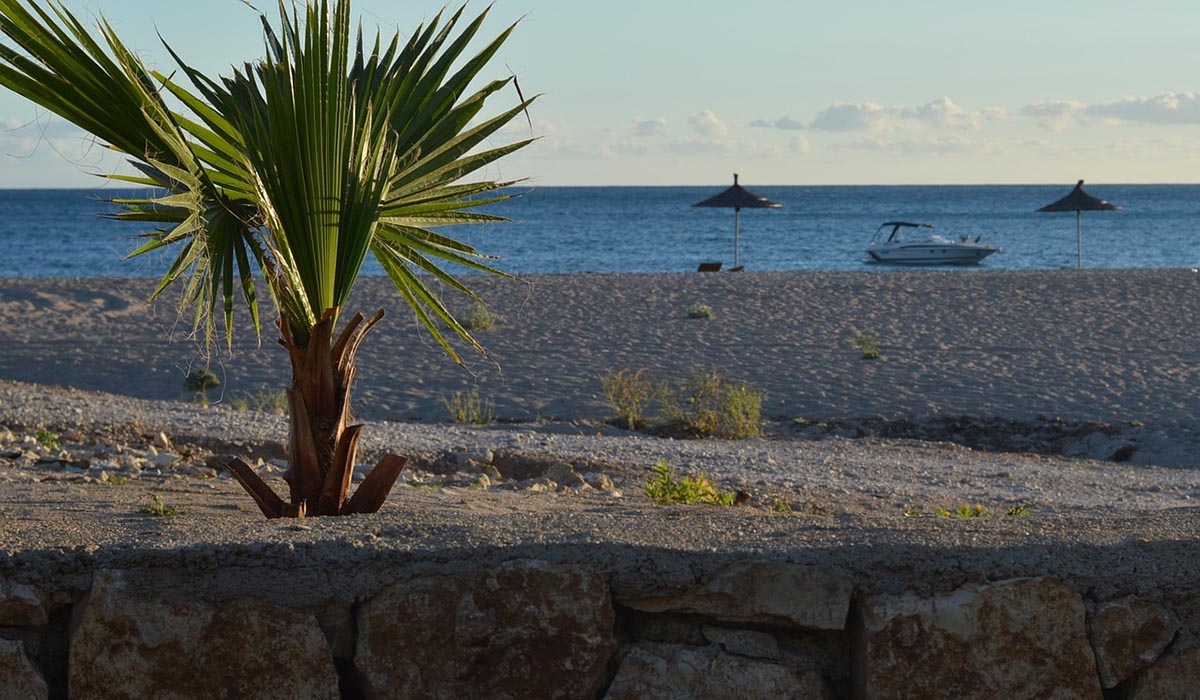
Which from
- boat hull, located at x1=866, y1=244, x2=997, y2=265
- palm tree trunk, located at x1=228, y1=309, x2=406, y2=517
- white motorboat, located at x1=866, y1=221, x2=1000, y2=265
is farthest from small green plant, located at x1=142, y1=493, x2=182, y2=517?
boat hull, located at x1=866, y1=244, x2=997, y2=265

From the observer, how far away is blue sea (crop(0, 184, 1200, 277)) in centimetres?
3962

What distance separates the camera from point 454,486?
544cm

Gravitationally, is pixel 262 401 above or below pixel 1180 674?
below

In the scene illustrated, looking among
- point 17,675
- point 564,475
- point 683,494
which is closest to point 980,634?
point 17,675

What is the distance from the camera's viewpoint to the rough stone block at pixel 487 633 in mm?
2482

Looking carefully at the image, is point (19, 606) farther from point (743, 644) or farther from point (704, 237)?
point (704, 237)

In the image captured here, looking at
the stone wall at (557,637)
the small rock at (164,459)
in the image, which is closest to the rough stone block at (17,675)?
the stone wall at (557,637)

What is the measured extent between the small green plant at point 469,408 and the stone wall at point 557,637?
672 cm

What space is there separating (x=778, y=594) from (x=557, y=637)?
474mm

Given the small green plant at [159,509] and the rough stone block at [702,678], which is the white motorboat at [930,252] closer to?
the small green plant at [159,509]

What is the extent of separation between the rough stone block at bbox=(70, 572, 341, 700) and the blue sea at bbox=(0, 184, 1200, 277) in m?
21.1

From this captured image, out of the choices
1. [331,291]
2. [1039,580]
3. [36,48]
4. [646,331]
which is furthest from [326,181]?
[646,331]

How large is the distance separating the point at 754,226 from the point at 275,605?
62815 mm

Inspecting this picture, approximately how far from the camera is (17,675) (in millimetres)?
2447
